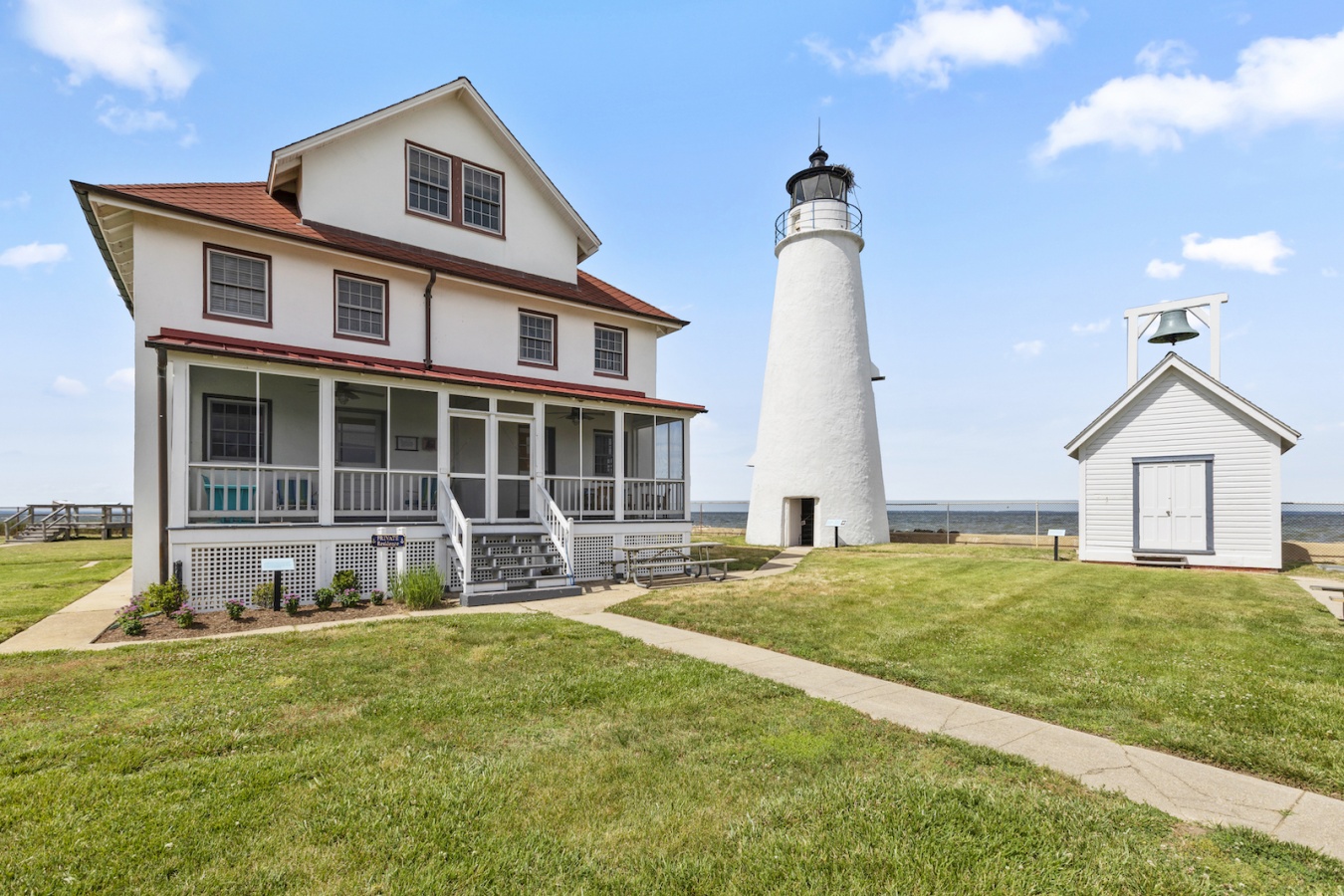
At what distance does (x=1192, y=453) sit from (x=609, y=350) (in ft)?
49.2

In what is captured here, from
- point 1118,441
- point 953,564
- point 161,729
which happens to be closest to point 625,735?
point 161,729

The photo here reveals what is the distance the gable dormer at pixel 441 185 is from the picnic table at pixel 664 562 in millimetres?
8047

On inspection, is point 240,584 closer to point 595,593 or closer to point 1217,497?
point 595,593

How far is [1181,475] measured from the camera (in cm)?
1630

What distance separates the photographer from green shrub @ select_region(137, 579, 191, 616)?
9.38 m

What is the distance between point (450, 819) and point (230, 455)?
39.8 feet

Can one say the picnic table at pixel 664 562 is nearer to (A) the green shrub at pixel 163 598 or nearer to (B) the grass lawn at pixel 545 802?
(A) the green shrub at pixel 163 598

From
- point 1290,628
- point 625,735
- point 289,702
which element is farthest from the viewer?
point 1290,628

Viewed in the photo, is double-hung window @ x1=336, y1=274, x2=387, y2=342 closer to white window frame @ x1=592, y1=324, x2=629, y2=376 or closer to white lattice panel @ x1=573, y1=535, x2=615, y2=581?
white window frame @ x1=592, y1=324, x2=629, y2=376

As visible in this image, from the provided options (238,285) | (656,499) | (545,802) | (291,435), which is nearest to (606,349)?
(656,499)

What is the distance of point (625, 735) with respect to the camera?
4820 millimetres

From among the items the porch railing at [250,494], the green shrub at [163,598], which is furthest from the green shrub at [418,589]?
the green shrub at [163,598]

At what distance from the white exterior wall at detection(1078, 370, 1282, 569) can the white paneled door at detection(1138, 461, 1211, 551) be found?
0.75 feet

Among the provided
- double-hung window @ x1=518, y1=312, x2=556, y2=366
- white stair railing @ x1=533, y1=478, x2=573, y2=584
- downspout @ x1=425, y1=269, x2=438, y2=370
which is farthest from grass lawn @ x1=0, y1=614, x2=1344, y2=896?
double-hung window @ x1=518, y1=312, x2=556, y2=366
